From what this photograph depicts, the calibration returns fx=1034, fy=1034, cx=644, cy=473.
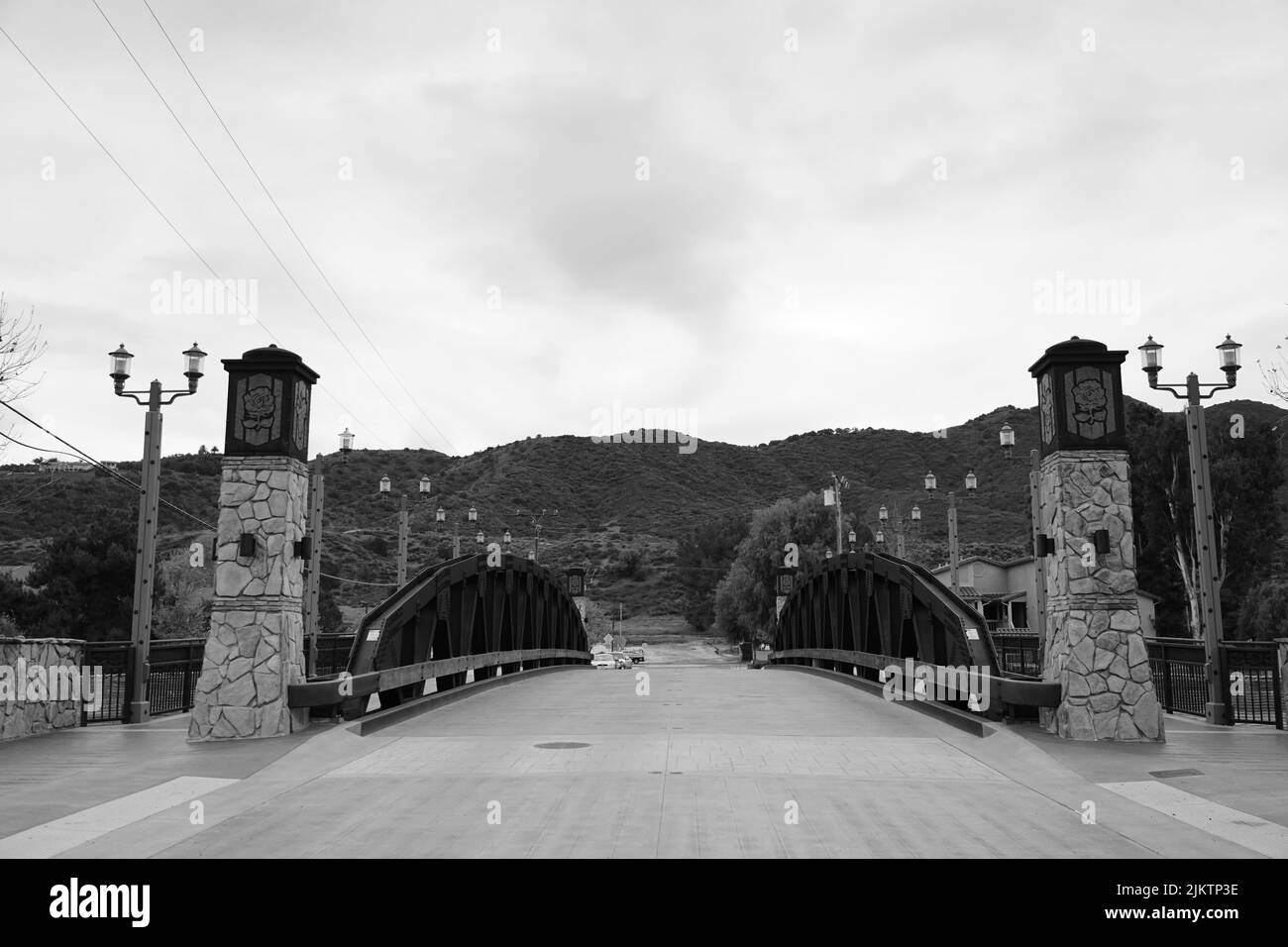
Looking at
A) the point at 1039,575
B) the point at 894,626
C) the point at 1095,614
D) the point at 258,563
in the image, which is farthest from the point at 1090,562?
the point at 258,563

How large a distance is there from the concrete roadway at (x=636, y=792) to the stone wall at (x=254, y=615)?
49cm

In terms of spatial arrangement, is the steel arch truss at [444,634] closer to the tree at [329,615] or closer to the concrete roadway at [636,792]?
the concrete roadway at [636,792]

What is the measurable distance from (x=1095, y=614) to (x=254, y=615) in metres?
9.92

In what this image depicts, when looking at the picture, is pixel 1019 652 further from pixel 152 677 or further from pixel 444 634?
pixel 152 677

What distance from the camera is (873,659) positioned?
65.2ft

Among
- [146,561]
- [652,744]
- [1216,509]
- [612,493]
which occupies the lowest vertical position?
[652,744]

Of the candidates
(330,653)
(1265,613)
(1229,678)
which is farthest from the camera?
(1265,613)

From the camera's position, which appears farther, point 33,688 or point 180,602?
point 180,602

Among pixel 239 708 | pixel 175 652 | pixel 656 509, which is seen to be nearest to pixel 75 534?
pixel 175 652

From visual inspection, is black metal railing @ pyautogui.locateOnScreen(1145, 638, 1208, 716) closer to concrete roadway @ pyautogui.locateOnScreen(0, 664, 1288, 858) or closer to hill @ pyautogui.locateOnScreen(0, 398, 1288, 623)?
concrete roadway @ pyautogui.locateOnScreen(0, 664, 1288, 858)

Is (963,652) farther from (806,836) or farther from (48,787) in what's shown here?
(48,787)

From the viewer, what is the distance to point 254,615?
41.0ft

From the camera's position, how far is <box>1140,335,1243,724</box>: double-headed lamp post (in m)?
14.2
